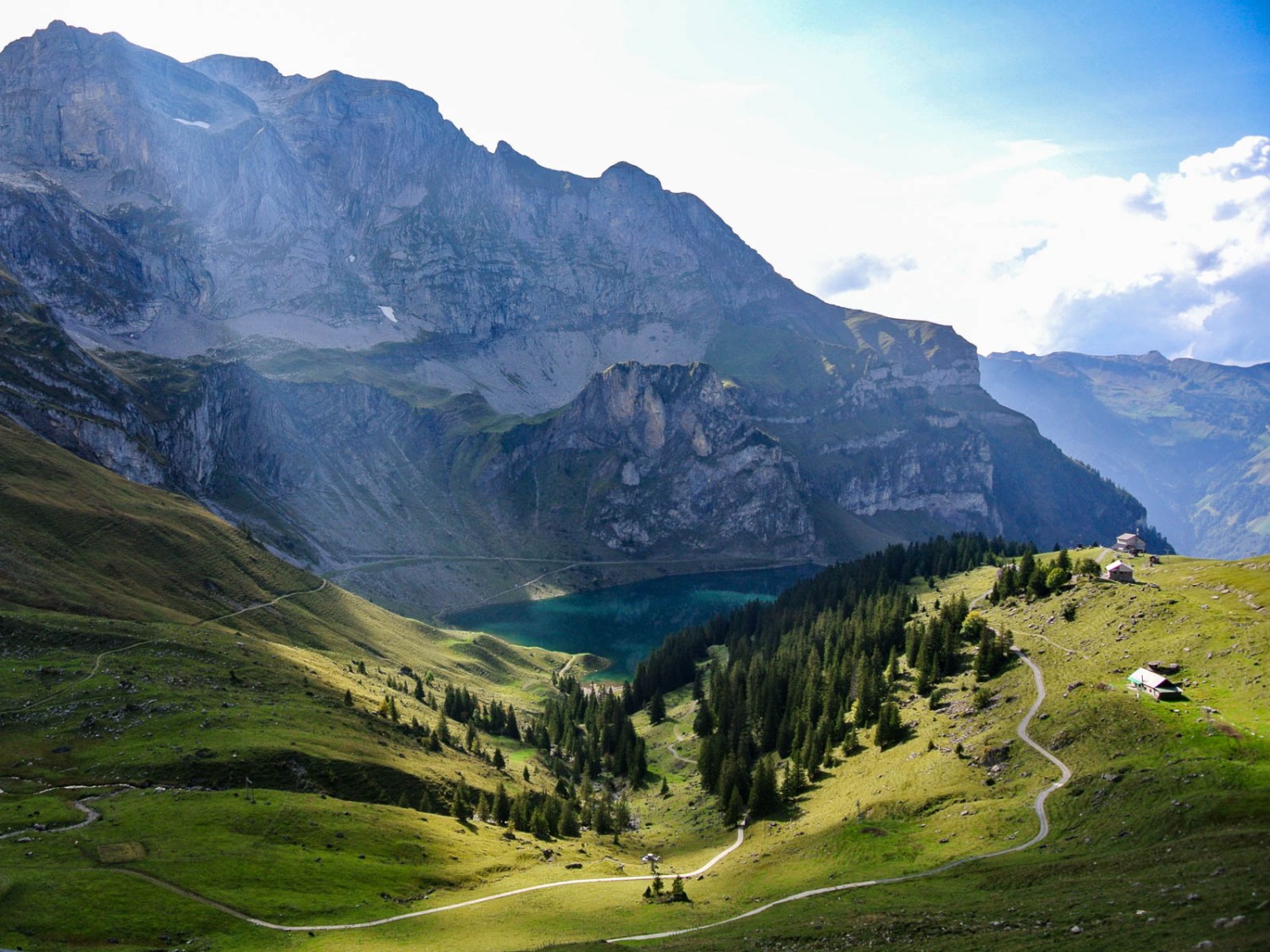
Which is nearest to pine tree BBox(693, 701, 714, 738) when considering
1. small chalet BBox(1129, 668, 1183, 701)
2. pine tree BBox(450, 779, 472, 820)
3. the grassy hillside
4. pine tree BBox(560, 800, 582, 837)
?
the grassy hillside

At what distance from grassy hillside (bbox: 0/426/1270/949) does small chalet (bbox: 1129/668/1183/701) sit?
5.39 feet

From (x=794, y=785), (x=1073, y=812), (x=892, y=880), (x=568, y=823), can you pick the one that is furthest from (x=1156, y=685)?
(x=568, y=823)

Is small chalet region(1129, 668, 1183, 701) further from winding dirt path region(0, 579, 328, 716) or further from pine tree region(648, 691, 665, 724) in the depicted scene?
winding dirt path region(0, 579, 328, 716)

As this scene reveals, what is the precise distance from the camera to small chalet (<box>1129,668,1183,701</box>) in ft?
220

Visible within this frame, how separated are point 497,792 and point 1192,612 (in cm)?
7649

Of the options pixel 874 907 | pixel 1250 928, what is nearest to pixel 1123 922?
pixel 1250 928

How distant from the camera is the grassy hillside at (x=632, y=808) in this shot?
4422 cm

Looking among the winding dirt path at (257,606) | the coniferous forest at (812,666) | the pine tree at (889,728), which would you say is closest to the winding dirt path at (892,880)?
the pine tree at (889,728)

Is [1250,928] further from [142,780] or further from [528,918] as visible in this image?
[142,780]

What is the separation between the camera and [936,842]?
60.9 meters

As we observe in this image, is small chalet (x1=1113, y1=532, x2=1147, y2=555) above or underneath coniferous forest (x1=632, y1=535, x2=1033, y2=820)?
above

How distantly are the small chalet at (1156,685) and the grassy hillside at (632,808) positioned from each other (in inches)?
64.7

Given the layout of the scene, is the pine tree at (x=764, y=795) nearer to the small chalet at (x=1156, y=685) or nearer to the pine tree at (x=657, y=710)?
the small chalet at (x=1156, y=685)

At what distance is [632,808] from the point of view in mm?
112000
